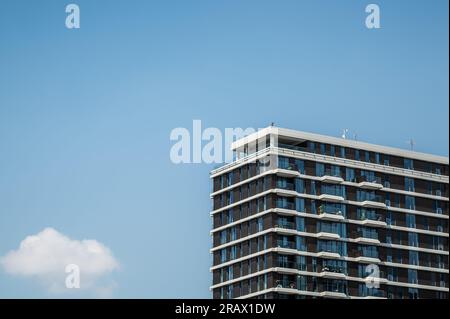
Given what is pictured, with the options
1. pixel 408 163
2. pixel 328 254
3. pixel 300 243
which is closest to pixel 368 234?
pixel 328 254

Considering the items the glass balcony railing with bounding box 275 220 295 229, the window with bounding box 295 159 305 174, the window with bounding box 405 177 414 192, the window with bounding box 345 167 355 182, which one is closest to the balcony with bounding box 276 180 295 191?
the window with bounding box 295 159 305 174

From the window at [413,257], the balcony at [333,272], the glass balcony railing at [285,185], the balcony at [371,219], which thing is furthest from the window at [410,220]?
the glass balcony railing at [285,185]

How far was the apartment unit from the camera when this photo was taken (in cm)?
11600

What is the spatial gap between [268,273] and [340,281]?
11827 millimetres

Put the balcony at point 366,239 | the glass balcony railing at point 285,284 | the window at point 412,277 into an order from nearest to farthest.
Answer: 1. the glass balcony railing at point 285,284
2. the balcony at point 366,239
3. the window at point 412,277

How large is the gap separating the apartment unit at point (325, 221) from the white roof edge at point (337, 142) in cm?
16

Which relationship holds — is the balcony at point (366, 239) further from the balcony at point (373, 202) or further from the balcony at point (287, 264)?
the balcony at point (287, 264)

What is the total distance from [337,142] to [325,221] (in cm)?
1195

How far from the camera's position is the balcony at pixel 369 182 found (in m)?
125

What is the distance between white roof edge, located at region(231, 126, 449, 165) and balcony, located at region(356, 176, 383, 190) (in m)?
4.57

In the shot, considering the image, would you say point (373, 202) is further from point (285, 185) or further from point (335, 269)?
point (285, 185)

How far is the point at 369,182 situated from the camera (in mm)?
125375

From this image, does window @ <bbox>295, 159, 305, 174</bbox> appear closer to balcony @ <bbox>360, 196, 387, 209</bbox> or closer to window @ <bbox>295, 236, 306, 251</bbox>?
window @ <bbox>295, 236, 306, 251</bbox>
